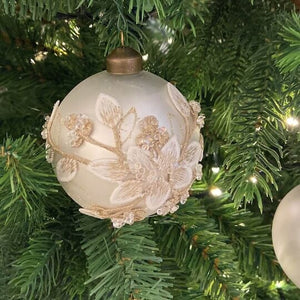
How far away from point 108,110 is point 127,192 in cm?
7

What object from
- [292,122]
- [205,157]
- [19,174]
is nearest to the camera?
[19,174]

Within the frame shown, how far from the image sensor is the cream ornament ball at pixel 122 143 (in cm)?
39

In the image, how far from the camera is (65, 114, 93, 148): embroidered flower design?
40 centimetres

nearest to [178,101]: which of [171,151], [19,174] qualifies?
[171,151]

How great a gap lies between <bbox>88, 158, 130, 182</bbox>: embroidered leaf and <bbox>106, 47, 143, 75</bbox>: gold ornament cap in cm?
8

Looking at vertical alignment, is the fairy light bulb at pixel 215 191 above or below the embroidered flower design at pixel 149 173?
below

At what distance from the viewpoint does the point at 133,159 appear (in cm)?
40

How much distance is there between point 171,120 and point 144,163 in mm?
44

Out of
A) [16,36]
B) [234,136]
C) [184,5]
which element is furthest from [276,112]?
[16,36]

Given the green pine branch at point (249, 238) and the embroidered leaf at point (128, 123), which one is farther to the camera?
the green pine branch at point (249, 238)

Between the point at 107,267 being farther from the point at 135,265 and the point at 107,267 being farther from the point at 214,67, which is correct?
the point at 214,67

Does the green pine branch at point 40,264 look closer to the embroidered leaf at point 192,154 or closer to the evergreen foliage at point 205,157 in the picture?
the evergreen foliage at point 205,157

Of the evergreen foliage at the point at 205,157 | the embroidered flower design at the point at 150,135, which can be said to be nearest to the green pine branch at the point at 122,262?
the evergreen foliage at the point at 205,157

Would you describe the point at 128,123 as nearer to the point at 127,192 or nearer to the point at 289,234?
the point at 127,192
